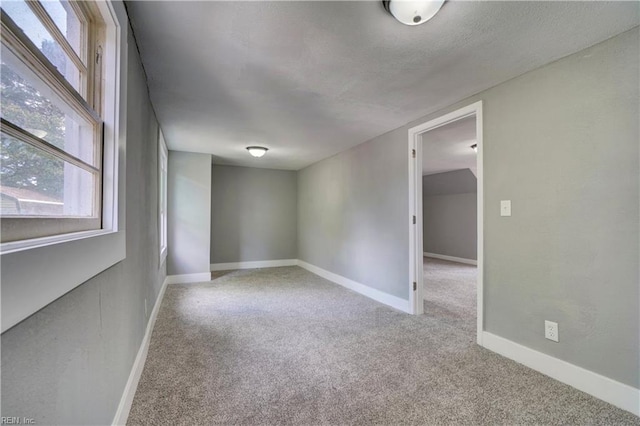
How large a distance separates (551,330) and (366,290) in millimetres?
2255

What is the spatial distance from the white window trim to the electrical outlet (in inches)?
106

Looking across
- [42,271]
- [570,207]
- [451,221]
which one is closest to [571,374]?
[570,207]

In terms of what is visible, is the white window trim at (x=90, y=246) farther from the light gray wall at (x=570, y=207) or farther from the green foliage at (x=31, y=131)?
the light gray wall at (x=570, y=207)

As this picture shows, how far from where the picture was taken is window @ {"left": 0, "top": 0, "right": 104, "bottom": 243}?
68 centimetres

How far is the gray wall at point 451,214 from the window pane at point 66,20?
671cm

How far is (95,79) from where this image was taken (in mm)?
1278

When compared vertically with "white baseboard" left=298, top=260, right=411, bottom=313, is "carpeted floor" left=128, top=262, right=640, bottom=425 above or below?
below

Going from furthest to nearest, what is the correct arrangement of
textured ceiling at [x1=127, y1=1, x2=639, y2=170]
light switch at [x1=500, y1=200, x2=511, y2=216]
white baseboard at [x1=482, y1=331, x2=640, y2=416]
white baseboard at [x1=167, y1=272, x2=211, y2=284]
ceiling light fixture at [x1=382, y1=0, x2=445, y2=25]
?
white baseboard at [x1=167, y1=272, x2=211, y2=284], light switch at [x1=500, y1=200, x2=511, y2=216], white baseboard at [x1=482, y1=331, x2=640, y2=416], textured ceiling at [x1=127, y1=1, x2=639, y2=170], ceiling light fixture at [x1=382, y1=0, x2=445, y2=25]

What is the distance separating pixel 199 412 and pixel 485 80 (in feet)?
9.92

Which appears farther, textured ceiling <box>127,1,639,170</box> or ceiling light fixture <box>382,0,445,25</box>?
textured ceiling <box>127,1,639,170</box>

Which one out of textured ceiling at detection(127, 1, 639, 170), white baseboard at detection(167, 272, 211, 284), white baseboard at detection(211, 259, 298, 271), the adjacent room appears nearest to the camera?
textured ceiling at detection(127, 1, 639, 170)

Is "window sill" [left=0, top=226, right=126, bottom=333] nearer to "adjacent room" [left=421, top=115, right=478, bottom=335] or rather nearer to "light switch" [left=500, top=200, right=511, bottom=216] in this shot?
"light switch" [left=500, top=200, right=511, bottom=216]

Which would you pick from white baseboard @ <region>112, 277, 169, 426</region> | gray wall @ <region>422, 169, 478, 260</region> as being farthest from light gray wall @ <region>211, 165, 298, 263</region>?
gray wall @ <region>422, 169, 478, 260</region>

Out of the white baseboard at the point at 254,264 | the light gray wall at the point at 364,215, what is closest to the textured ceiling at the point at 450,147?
the light gray wall at the point at 364,215
